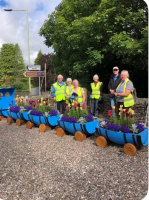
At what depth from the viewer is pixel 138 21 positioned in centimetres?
625

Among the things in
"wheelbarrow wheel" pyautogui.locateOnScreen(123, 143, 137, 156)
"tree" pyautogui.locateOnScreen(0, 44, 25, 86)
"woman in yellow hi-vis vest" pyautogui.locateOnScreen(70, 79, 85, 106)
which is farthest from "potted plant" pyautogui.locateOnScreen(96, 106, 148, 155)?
"tree" pyautogui.locateOnScreen(0, 44, 25, 86)

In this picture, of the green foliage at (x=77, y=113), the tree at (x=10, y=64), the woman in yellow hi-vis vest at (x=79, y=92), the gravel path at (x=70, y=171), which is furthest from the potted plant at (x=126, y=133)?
the tree at (x=10, y=64)

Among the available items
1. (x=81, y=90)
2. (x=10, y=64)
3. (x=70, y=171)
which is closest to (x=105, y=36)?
(x=81, y=90)

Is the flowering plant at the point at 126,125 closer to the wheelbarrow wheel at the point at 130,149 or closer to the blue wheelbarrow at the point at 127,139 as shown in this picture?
the blue wheelbarrow at the point at 127,139

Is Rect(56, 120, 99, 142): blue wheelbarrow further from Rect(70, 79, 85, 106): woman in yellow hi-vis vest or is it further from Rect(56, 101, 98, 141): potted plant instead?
Rect(70, 79, 85, 106): woman in yellow hi-vis vest

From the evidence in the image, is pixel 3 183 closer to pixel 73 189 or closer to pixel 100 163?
pixel 73 189

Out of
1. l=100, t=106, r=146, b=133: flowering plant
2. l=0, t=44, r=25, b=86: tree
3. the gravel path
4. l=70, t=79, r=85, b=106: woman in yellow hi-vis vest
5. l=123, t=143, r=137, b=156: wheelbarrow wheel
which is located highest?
l=0, t=44, r=25, b=86: tree

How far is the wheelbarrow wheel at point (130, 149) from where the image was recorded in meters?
3.57

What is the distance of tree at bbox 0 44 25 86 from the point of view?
3186 cm

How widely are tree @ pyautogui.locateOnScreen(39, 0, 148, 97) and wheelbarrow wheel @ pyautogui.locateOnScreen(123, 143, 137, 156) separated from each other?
313cm

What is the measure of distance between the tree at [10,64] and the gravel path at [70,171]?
30.1 metres

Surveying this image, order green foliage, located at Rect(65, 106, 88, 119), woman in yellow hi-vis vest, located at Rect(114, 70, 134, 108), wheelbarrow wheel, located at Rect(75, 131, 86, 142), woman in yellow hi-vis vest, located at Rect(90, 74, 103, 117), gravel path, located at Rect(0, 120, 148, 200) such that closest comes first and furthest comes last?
gravel path, located at Rect(0, 120, 148, 200)
woman in yellow hi-vis vest, located at Rect(114, 70, 134, 108)
wheelbarrow wheel, located at Rect(75, 131, 86, 142)
green foliage, located at Rect(65, 106, 88, 119)
woman in yellow hi-vis vest, located at Rect(90, 74, 103, 117)

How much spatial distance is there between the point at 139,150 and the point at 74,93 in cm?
276

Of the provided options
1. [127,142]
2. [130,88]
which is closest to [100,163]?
[127,142]
